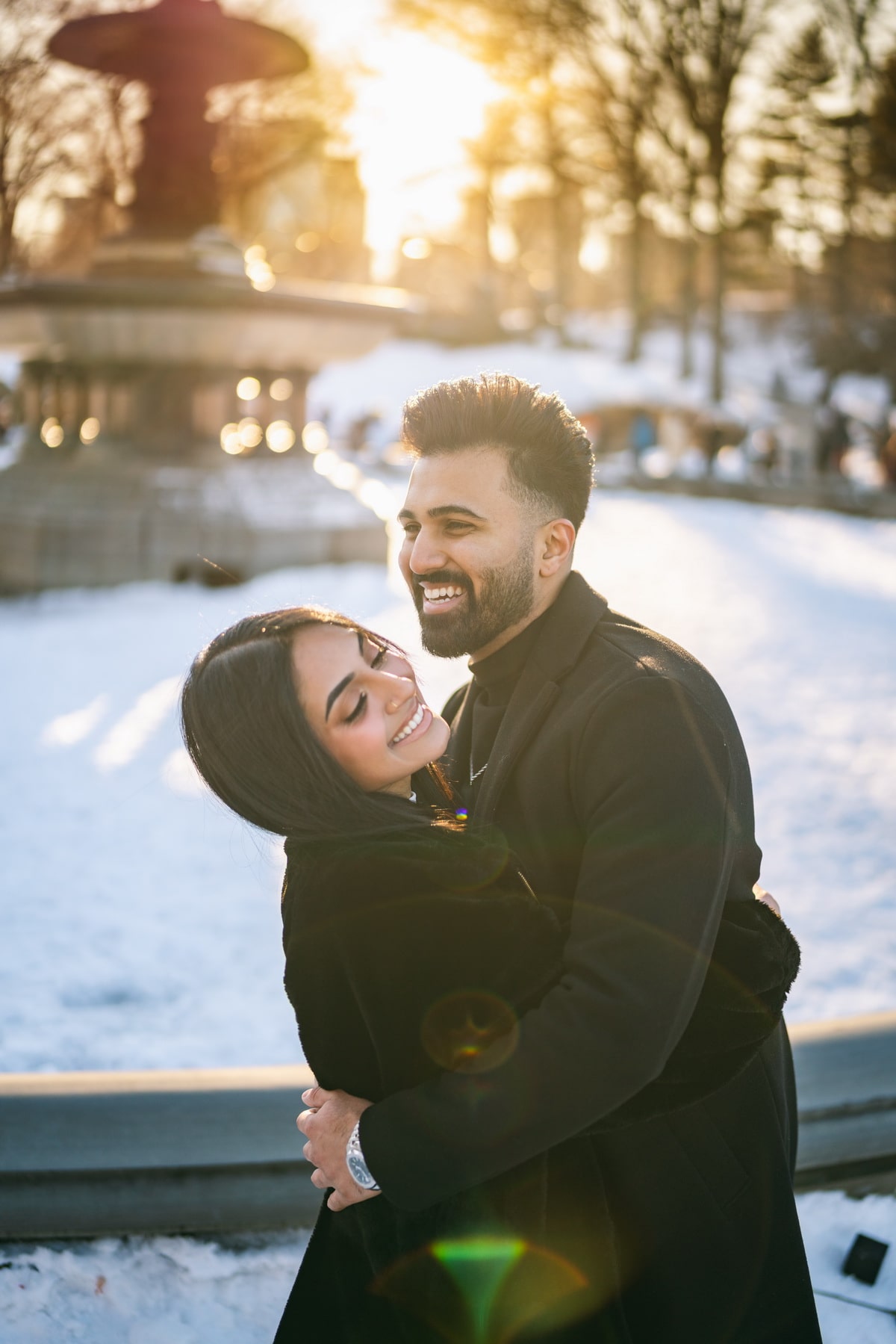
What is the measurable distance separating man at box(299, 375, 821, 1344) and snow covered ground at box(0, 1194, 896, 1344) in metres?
0.74

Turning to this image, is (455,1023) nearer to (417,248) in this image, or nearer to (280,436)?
(280,436)

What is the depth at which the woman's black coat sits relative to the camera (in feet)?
5.53

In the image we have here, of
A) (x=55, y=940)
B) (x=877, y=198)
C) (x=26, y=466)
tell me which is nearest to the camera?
(x=55, y=940)

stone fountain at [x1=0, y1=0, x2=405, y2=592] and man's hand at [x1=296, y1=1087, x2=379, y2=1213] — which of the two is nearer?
man's hand at [x1=296, y1=1087, x2=379, y2=1213]

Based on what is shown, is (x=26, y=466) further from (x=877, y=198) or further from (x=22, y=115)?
(x=877, y=198)

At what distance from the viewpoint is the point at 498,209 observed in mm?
53938

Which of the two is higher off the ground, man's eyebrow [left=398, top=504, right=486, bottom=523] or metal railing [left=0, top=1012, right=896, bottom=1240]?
man's eyebrow [left=398, top=504, right=486, bottom=523]

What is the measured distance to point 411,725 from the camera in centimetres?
188

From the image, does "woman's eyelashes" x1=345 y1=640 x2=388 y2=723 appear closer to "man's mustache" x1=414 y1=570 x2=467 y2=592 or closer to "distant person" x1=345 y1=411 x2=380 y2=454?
"man's mustache" x1=414 y1=570 x2=467 y2=592

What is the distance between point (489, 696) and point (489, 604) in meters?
0.21

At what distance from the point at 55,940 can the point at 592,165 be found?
35.7 meters

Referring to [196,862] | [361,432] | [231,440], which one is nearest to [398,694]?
[196,862]

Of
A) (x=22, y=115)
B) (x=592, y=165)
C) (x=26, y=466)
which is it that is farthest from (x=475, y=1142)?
(x=592, y=165)

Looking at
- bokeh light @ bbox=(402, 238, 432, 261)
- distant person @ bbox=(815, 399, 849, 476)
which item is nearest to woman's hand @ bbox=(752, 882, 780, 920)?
distant person @ bbox=(815, 399, 849, 476)
